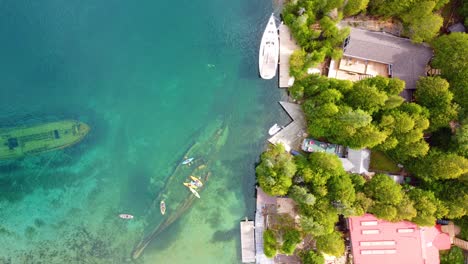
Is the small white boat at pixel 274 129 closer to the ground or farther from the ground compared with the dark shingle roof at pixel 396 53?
closer to the ground

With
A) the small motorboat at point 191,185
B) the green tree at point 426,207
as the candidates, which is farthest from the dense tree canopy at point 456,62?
the small motorboat at point 191,185

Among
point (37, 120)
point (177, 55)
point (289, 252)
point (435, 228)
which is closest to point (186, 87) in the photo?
point (177, 55)

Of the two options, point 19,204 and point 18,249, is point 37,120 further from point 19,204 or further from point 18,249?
point 18,249

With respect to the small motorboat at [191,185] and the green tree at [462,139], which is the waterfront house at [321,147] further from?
the small motorboat at [191,185]

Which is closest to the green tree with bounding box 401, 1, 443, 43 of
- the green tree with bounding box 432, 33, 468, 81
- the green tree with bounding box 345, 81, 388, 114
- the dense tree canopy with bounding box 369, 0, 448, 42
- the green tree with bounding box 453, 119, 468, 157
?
the dense tree canopy with bounding box 369, 0, 448, 42

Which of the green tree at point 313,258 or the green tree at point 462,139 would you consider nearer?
the green tree at point 462,139

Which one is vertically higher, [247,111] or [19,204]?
[247,111]

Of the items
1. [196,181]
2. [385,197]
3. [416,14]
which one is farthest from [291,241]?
[416,14]
